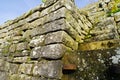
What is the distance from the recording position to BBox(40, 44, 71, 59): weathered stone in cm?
298

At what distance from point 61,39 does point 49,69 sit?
0.51 m

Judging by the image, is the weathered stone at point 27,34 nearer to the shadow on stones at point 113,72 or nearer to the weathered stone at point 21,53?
the weathered stone at point 21,53

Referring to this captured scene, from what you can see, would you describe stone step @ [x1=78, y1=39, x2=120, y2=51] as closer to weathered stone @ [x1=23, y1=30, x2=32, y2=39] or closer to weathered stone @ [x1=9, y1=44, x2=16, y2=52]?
weathered stone @ [x1=23, y1=30, x2=32, y2=39]

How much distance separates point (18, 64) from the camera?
389cm

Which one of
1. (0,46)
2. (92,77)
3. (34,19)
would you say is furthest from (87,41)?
(0,46)

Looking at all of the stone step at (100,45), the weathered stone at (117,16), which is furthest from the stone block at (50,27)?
the weathered stone at (117,16)

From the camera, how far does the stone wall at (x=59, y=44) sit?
114 inches

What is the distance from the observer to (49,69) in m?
3.01

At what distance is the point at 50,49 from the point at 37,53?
375mm

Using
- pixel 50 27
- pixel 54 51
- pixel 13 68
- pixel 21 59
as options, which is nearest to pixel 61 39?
pixel 54 51

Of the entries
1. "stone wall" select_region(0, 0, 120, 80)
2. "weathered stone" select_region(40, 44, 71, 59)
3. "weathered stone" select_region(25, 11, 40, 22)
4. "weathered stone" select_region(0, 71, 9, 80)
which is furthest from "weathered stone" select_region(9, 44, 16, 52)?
"weathered stone" select_region(40, 44, 71, 59)

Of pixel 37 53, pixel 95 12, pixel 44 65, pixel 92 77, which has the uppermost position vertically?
pixel 95 12

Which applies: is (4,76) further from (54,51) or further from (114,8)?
(114,8)

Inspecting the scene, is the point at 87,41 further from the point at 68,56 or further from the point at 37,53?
the point at 37,53
